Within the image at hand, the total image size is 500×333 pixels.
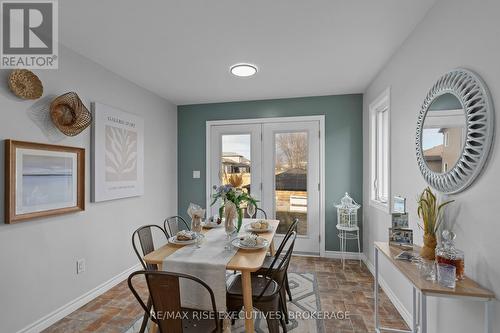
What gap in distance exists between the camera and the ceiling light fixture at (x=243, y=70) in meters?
2.71

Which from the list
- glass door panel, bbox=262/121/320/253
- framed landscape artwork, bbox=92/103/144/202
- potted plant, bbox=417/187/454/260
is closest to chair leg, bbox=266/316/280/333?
potted plant, bbox=417/187/454/260

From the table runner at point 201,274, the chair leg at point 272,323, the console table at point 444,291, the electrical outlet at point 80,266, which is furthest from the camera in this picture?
the electrical outlet at point 80,266

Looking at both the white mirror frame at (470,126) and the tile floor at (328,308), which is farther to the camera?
the tile floor at (328,308)

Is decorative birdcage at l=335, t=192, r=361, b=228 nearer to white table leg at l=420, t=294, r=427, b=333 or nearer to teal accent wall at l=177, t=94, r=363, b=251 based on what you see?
teal accent wall at l=177, t=94, r=363, b=251

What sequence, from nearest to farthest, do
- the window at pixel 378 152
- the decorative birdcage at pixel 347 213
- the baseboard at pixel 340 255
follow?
the window at pixel 378 152 < the decorative birdcage at pixel 347 213 < the baseboard at pixel 340 255

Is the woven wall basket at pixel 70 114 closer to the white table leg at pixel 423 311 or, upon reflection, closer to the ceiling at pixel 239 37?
the ceiling at pixel 239 37

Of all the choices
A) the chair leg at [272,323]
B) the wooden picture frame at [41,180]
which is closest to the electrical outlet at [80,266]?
the wooden picture frame at [41,180]

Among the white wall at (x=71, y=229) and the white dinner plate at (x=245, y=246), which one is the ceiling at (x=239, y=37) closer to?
the white wall at (x=71, y=229)

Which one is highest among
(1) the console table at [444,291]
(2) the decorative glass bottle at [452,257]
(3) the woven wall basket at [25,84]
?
(3) the woven wall basket at [25,84]

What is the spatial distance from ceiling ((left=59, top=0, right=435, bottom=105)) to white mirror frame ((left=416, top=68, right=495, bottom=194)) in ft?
2.24

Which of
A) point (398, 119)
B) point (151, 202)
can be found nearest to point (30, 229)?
point (151, 202)

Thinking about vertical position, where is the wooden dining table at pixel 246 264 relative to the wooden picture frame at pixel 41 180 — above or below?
below

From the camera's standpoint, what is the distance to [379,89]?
2.95 m

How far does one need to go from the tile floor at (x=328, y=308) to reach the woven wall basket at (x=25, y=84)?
1.90 meters
